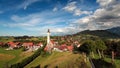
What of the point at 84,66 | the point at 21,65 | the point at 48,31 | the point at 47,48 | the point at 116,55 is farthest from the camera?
the point at 116,55

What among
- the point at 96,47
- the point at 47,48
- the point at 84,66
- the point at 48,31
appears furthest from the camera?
the point at 96,47

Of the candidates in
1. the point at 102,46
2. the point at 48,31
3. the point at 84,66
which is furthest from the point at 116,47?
the point at 84,66

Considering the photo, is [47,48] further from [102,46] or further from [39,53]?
[102,46]

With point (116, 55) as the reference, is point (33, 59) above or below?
above

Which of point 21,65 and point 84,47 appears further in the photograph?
point 84,47

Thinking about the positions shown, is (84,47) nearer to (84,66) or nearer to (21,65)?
(84,66)

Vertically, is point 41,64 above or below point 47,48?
below

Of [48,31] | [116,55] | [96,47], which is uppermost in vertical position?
[48,31]

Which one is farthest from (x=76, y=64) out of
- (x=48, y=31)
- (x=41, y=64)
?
(x=48, y=31)

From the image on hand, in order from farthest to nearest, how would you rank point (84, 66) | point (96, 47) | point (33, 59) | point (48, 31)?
point (96, 47)
point (48, 31)
point (33, 59)
point (84, 66)
